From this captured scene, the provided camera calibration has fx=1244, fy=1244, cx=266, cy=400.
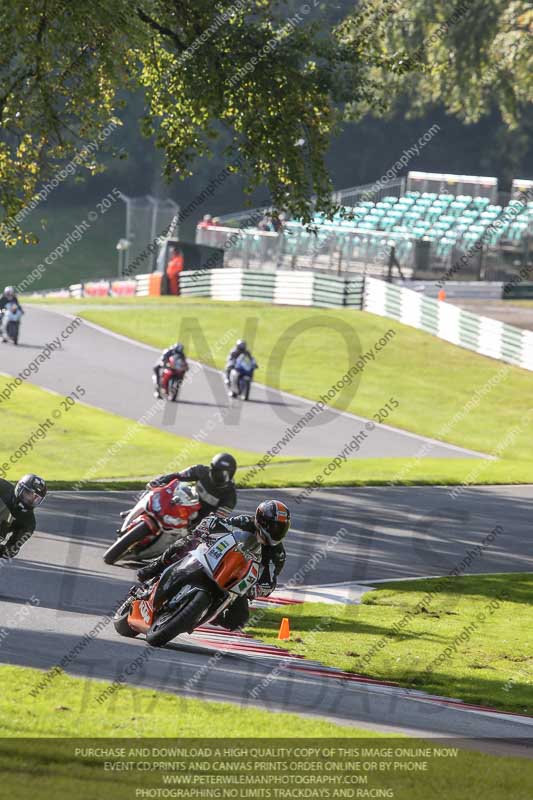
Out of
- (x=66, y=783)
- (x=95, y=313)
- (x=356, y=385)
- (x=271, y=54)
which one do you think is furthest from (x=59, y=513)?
(x=95, y=313)

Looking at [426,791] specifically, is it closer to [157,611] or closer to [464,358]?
[157,611]

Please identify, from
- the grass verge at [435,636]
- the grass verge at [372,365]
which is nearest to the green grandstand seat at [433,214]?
the grass verge at [372,365]

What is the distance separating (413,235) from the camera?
171 feet

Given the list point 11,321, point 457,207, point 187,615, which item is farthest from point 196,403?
point 457,207

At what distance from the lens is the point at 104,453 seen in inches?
976

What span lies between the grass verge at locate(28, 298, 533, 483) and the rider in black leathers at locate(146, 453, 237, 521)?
1194cm

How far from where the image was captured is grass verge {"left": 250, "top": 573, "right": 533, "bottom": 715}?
10.6 meters

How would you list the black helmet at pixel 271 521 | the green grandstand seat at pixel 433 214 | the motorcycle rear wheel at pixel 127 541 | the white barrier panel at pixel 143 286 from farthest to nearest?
the green grandstand seat at pixel 433 214 < the white barrier panel at pixel 143 286 < the motorcycle rear wheel at pixel 127 541 < the black helmet at pixel 271 521

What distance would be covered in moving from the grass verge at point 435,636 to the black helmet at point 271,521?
138 centimetres

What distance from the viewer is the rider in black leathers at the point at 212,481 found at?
1259 centimetres

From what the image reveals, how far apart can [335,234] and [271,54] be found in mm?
28838

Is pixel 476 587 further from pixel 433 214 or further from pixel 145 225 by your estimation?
pixel 145 225

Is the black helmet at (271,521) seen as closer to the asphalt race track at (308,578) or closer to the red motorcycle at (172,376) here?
the asphalt race track at (308,578)

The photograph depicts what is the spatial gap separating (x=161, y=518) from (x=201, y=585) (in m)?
2.76
